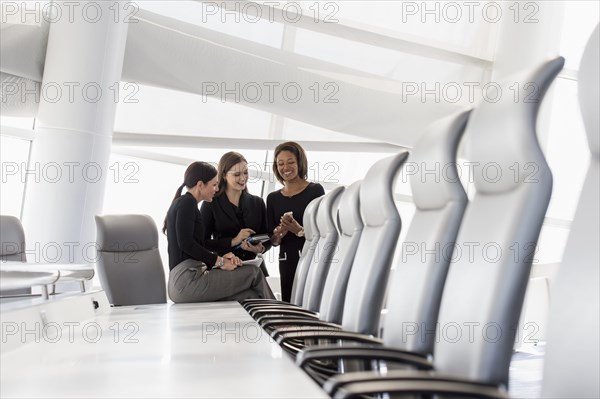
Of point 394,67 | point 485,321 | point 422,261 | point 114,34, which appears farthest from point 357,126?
point 485,321

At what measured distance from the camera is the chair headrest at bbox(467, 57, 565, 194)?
5.95ft

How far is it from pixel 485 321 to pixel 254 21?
25.3 ft

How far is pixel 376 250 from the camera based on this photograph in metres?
2.97

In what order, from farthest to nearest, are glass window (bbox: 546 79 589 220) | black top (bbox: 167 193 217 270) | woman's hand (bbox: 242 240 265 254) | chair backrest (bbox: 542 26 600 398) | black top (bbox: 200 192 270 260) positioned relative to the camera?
glass window (bbox: 546 79 589 220) → black top (bbox: 200 192 270 260) → woman's hand (bbox: 242 240 265 254) → black top (bbox: 167 193 217 270) → chair backrest (bbox: 542 26 600 398)

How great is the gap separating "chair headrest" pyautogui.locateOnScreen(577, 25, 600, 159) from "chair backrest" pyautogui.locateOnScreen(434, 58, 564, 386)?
6cm

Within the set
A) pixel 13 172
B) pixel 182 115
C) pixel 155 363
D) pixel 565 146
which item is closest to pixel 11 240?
pixel 155 363

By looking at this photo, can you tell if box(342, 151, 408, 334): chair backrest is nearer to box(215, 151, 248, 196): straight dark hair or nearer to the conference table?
the conference table

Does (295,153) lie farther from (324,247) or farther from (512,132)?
(512,132)

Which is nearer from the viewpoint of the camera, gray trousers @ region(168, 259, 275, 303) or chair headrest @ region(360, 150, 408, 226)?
chair headrest @ region(360, 150, 408, 226)

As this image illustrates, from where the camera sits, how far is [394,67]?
10.1 m

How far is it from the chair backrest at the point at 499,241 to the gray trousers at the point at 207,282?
321cm

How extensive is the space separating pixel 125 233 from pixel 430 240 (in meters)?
3.70

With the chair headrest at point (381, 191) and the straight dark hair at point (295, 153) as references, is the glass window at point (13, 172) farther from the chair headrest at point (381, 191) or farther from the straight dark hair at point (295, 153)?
the chair headrest at point (381, 191)

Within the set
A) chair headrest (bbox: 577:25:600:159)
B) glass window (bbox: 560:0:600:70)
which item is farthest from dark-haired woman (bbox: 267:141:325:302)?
glass window (bbox: 560:0:600:70)
